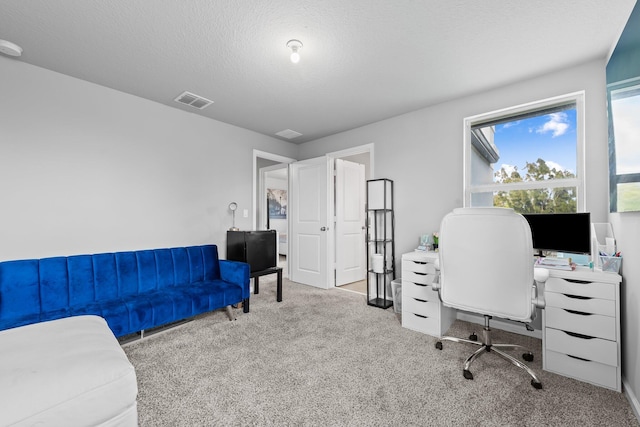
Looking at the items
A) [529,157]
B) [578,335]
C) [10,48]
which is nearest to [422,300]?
[578,335]

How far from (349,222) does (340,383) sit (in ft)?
9.75

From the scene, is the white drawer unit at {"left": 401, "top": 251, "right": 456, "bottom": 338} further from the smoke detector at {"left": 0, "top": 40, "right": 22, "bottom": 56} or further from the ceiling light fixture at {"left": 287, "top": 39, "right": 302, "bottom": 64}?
the smoke detector at {"left": 0, "top": 40, "right": 22, "bottom": 56}

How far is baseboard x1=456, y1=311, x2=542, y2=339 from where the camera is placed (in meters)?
2.60

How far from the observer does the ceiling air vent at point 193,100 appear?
3041mm

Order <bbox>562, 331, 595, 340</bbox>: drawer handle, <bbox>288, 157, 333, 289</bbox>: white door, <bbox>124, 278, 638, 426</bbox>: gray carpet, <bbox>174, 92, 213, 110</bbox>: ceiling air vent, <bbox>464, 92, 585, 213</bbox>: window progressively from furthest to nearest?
<bbox>288, 157, 333, 289</bbox>: white door → <bbox>174, 92, 213, 110</bbox>: ceiling air vent → <bbox>464, 92, 585, 213</bbox>: window → <bbox>562, 331, 595, 340</bbox>: drawer handle → <bbox>124, 278, 638, 426</bbox>: gray carpet

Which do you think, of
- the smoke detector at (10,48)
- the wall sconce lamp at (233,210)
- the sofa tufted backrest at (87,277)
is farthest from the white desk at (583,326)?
the smoke detector at (10,48)

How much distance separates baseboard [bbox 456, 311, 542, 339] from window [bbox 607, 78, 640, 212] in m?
1.33

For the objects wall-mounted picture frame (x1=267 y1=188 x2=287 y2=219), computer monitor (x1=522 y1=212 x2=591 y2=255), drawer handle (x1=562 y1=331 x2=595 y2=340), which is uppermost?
wall-mounted picture frame (x1=267 y1=188 x2=287 y2=219)

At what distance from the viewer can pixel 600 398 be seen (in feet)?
5.55

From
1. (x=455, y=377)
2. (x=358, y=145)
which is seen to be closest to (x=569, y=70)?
(x=358, y=145)

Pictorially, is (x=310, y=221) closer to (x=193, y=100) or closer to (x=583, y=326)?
(x=193, y=100)

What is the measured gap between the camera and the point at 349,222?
182 inches

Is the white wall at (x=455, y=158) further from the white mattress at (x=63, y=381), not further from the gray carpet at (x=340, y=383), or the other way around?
the white mattress at (x=63, y=381)

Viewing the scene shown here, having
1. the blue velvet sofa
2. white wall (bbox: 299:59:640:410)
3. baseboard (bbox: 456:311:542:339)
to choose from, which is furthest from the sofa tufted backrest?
baseboard (bbox: 456:311:542:339)
